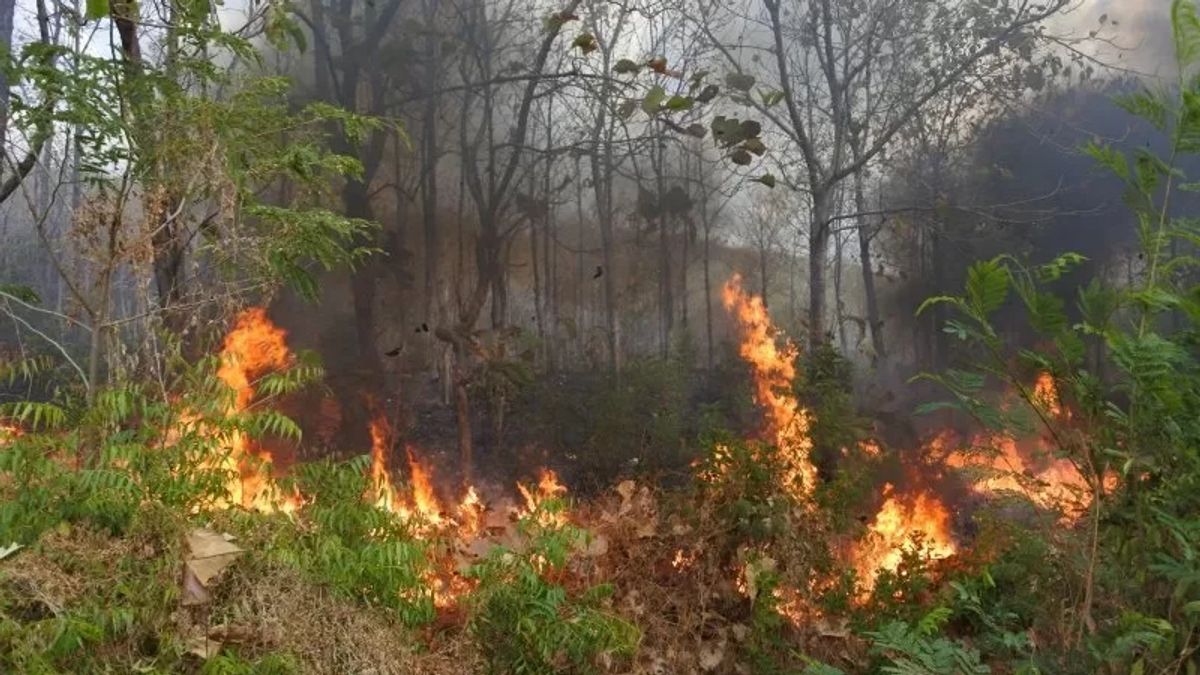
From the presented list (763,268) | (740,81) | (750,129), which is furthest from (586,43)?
(763,268)

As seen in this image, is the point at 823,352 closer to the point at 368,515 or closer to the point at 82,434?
the point at 368,515

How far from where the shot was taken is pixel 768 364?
5691mm

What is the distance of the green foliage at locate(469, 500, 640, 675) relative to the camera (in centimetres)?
377

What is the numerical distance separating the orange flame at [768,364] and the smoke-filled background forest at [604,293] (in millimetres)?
23

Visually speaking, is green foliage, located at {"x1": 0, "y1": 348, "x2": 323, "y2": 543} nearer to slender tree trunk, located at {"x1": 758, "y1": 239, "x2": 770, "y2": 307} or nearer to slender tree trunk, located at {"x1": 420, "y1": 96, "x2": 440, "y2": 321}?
slender tree trunk, located at {"x1": 420, "y1": 96, "x2": 440, "y2": 321}

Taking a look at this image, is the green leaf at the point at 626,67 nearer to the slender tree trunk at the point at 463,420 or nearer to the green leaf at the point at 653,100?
the green leaf at the point at 653,100

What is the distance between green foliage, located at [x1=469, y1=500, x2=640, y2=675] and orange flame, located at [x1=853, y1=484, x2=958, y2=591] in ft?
6.24

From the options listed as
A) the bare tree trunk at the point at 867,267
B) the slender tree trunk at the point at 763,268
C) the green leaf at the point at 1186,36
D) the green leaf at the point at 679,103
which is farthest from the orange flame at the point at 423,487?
the green leaf at the point at 1186,36

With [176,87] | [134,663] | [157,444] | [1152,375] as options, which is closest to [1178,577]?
[1152,375]

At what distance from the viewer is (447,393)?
18.0 feet

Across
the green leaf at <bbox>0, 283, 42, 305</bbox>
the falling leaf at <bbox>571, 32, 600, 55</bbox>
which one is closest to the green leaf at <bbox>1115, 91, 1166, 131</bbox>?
the falling leaf at <bbox>571, 32, 600, 55</bbox>

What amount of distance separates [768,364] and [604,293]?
3.41ft

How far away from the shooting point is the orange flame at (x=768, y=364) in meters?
5.59

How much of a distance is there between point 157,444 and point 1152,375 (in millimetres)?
3495
